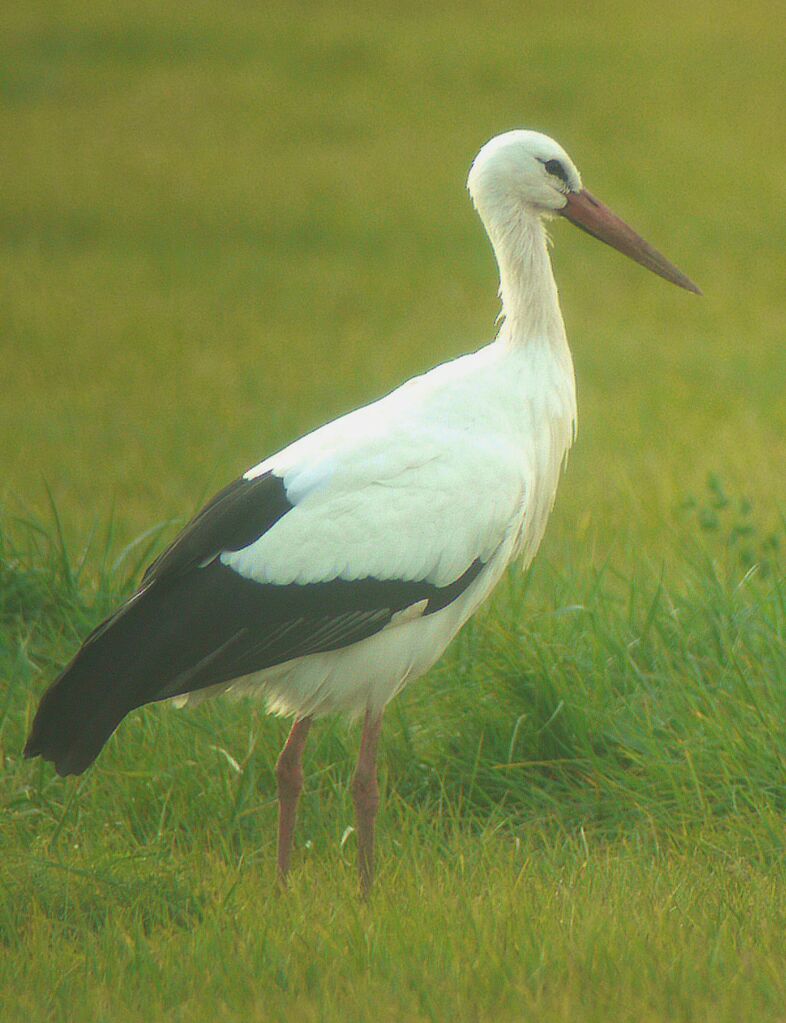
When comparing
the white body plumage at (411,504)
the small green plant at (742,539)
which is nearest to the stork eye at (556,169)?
the white body plumage at (411,504)

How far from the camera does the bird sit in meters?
3.46

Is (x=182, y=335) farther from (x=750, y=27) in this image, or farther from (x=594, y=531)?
(x=750, y=27)

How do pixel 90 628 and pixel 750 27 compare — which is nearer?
pixel 90 628

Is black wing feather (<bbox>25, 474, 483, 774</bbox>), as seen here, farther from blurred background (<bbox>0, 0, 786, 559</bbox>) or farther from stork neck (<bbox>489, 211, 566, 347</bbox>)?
blurred background (<bbox>0, 0, 786, 559</bbox>)

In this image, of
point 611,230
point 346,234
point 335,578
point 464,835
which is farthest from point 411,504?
point 346,234

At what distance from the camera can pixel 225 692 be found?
371cm

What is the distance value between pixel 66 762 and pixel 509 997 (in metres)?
1.18

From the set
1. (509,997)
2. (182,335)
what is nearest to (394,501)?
(509,997)

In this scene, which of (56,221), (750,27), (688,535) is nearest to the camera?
(688,535)

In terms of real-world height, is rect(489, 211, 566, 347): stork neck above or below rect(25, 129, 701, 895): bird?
above

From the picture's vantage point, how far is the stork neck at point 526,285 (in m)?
3.90

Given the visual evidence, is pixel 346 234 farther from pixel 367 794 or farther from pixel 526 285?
pixel 367 794

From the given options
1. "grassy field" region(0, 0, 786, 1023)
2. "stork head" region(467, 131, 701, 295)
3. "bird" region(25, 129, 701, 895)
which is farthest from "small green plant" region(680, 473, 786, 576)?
"bird" region(25, 129, 701, 895)

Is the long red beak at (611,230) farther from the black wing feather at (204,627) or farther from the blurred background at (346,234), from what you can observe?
the blurred background at (346,234)
